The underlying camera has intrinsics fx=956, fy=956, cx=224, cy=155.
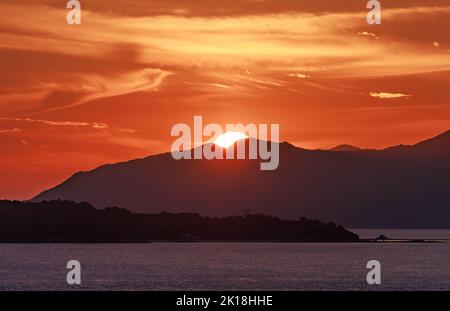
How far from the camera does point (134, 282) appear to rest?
13188 cm

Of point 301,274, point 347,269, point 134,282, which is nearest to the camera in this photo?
point 134,282

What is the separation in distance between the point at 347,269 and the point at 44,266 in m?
56.0
